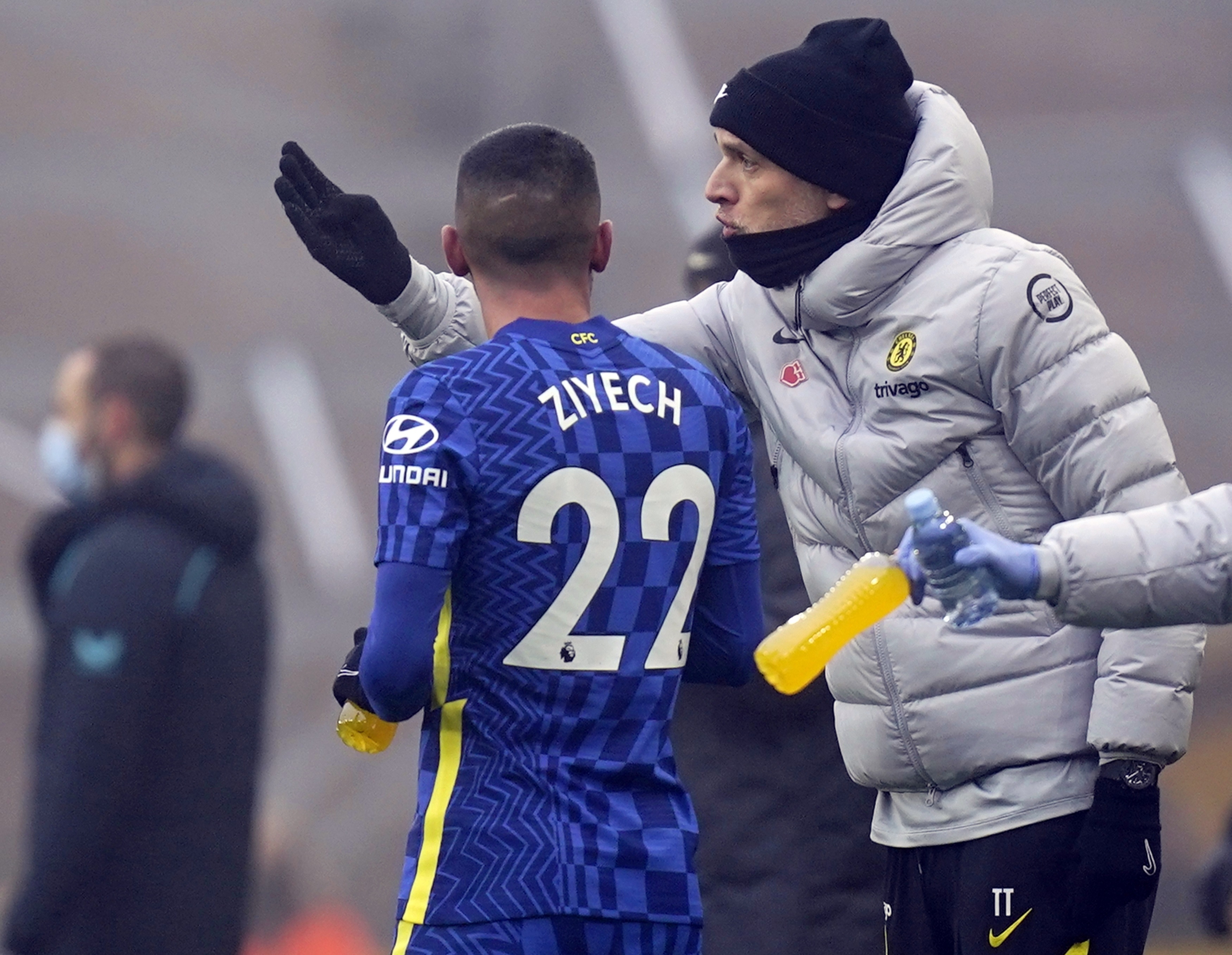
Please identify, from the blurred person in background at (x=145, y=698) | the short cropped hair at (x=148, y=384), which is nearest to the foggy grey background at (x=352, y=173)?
the short cropped hair at (x=148, y=384)

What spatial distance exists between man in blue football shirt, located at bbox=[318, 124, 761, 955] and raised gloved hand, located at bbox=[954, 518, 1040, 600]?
35 cm

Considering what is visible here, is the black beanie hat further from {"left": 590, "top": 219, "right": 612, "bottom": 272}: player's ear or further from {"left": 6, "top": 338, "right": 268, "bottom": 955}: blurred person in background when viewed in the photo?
{"left": 6, "top": 338, "right": 268, "bottom": 955}: blurred person in background

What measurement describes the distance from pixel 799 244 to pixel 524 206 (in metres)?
0.47

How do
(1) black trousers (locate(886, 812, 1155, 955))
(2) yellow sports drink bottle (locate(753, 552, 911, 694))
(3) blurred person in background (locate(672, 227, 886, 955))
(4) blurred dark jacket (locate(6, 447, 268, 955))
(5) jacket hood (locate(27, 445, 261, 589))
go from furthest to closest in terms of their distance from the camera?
(5) jacket hood (locate(27, 445, 261, 589)) < (4) blurred dark jacket (locate(6, 447, 268, 955)) < (3) blurred person in background (locate(672, 227, 886, 955)) < (1) black trousers (locate(886, 812, 1155, 955)) < (2) yellow sports drink bottle (locate(753, 552, 911, 694))

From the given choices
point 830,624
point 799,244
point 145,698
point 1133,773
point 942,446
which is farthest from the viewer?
point 145,698

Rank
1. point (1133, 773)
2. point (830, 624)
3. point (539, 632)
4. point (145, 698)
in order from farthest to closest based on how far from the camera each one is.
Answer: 1. point (145, 698)
2. point (1133, 773)
3. point (539, 632)
4. point (830, 624)

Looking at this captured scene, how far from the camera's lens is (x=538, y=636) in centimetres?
199

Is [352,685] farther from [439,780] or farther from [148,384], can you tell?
[148,384]

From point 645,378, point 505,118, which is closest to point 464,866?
point 645,378

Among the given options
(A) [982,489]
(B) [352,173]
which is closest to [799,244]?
(A) [982,489]

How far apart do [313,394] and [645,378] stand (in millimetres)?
5455

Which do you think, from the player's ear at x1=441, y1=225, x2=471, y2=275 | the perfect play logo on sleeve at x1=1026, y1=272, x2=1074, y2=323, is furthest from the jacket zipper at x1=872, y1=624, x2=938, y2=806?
the player's ear at x1=441, y1=225, x2=471, y2=275

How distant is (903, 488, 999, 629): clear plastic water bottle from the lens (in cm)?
187

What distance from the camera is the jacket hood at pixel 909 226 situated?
7.85 ft
